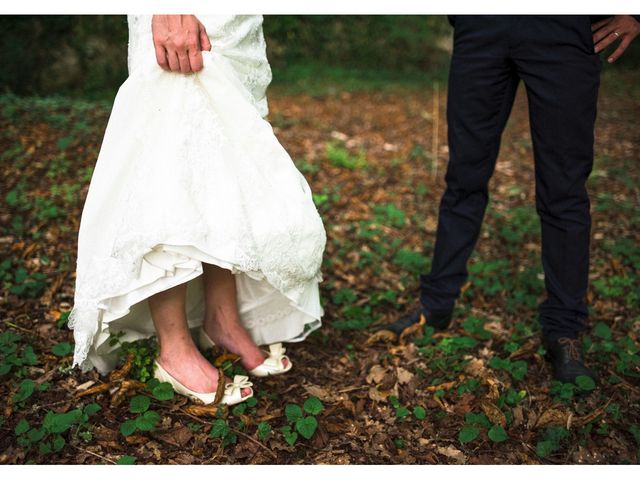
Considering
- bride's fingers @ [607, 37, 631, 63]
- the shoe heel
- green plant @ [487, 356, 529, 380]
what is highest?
bride's fingers @ [607, 37, 631, 63]

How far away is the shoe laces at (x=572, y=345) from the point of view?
239 centimetres

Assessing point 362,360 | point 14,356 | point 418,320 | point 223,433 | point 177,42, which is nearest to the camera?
point 177,42

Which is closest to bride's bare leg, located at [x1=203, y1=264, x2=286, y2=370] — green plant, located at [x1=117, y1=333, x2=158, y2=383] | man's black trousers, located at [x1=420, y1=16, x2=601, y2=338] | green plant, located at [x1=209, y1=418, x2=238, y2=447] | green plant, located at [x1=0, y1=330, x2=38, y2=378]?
green plant, located at [x1=117, y1=333, x2=158, y2=383]

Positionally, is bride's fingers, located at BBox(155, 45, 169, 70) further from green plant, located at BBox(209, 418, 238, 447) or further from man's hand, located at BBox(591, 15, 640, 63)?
man's hand, located at BBox(591, 15, 640, 63)

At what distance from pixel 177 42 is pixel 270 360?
1.33m

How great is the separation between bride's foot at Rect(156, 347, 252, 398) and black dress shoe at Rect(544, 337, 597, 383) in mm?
1364

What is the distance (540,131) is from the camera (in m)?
2.27

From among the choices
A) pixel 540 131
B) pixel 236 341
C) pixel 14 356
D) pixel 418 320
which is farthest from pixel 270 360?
pixel 540 131

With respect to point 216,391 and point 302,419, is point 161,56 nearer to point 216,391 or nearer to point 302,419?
point 216,391

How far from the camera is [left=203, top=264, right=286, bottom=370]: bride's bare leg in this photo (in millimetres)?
2322

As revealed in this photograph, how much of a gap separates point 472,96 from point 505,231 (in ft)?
5.43

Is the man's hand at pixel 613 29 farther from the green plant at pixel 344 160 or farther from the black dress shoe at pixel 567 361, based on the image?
the green plant at pixel 344 160

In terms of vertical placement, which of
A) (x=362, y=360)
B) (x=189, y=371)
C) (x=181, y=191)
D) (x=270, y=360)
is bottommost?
(x=362, y=360)

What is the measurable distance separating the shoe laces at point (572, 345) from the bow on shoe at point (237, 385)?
4.49ft
